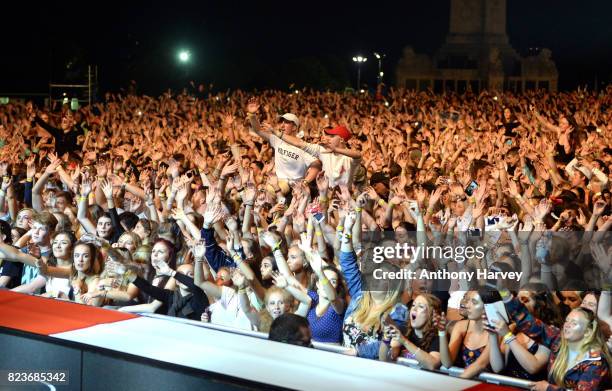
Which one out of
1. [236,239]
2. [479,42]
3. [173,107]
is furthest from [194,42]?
[236,239]

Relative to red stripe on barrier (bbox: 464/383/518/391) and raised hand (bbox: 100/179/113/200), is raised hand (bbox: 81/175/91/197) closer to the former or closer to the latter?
raised hand (bbox: 100/179/113/200)

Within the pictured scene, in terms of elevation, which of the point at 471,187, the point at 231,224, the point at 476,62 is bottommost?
the point at 231,224

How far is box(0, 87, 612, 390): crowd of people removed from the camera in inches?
219

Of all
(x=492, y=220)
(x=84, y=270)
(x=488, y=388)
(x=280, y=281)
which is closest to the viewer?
(x=488, y=388)

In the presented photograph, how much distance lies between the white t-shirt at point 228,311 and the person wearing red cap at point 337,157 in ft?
11.6

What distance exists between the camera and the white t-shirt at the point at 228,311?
654 cm

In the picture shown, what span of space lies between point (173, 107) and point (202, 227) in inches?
689

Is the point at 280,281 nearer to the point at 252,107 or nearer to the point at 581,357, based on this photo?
the point at 581,357

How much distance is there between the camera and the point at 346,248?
642 cm

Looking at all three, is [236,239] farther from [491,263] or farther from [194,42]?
[194,42]

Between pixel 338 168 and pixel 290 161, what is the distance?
3.16 feet

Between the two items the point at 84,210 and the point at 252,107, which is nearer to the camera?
the point at 84,210

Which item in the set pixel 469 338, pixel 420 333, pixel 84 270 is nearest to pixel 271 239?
pixel 84 270

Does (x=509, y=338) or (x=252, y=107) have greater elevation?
(x=252, y=107)
